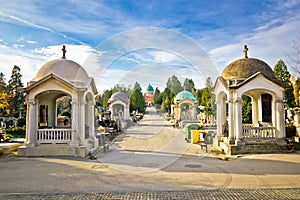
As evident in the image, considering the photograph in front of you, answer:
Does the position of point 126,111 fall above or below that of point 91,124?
above

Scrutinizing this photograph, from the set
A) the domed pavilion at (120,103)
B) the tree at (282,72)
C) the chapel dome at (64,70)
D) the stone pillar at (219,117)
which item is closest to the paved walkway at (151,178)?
the stone pillar at (219,117)

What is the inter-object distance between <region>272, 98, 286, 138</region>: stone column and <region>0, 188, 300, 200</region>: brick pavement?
8.00 m

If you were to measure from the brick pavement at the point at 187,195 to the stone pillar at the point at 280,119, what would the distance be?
800 cm

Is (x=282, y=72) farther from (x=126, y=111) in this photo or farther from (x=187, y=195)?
(x=187, y=195)

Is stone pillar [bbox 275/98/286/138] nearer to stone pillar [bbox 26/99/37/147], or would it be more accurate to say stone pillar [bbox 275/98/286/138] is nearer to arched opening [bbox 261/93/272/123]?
arched opening [bbox 261/93/272/123]

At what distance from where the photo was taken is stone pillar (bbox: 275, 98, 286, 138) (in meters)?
15.0

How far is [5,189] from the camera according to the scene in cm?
809

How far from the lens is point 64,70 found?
15016 mm

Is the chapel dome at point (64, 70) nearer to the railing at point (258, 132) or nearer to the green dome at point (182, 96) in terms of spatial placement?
the railing at point (258, 132)

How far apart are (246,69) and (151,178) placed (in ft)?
32.6

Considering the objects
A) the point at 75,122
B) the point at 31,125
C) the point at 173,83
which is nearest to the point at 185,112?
the point at 173,83

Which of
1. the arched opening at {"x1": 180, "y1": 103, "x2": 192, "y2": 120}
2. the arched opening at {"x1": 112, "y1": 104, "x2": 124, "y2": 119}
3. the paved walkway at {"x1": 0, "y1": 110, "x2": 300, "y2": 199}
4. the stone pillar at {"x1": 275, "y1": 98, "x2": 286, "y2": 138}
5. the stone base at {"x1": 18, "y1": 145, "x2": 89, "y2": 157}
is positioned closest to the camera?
the paved walkway at {"x1": 0, "y1": 110, "x2": 300, "y2": 199}

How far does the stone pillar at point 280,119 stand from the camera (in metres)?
15.0

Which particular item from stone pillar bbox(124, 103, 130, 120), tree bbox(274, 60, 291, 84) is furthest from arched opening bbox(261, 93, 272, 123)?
stone pillar bbox(124, 103, 130, 120)
